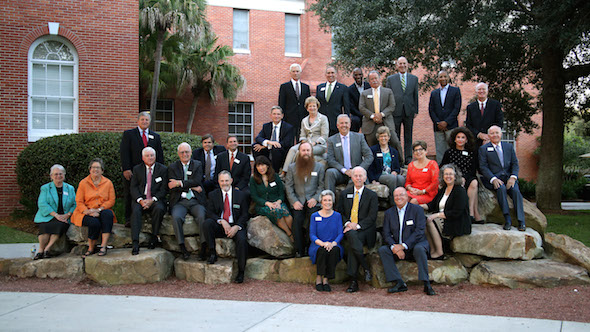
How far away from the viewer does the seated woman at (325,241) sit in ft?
23.8

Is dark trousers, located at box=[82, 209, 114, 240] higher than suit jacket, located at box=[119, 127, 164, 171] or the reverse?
the reverse

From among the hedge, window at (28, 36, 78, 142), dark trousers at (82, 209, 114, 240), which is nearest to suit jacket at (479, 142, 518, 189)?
dark trousers at (82, 209, 114, 240)

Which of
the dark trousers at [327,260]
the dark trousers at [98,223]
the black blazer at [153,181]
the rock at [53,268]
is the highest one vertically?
the black blazer at [153,181]

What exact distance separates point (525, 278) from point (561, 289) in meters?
0.47

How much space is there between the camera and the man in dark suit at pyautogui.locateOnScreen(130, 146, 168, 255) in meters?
7.98

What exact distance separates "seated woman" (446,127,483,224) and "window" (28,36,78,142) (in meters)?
9.97

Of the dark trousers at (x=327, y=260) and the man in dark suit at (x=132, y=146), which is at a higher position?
the man in dark suit at (x=132, y=146)

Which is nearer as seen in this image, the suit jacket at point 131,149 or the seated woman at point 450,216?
the seated woman at point 450,216

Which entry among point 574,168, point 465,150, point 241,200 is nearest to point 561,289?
point 465,150

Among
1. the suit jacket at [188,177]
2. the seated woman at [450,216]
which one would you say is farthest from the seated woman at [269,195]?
the seated woman at [450,216]

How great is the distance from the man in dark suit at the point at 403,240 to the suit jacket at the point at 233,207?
2.22 meters

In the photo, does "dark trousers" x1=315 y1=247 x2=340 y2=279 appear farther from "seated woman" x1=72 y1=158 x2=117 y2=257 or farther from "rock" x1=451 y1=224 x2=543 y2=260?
"seated woman" x1=72 y1=158 x2=117 y2=257

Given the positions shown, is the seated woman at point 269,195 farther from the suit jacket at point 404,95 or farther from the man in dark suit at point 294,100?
the suit jacket at point 404,95

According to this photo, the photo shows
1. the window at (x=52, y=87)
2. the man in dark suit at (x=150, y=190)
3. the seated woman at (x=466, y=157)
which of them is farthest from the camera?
→ the window at (x=52, y=87)
